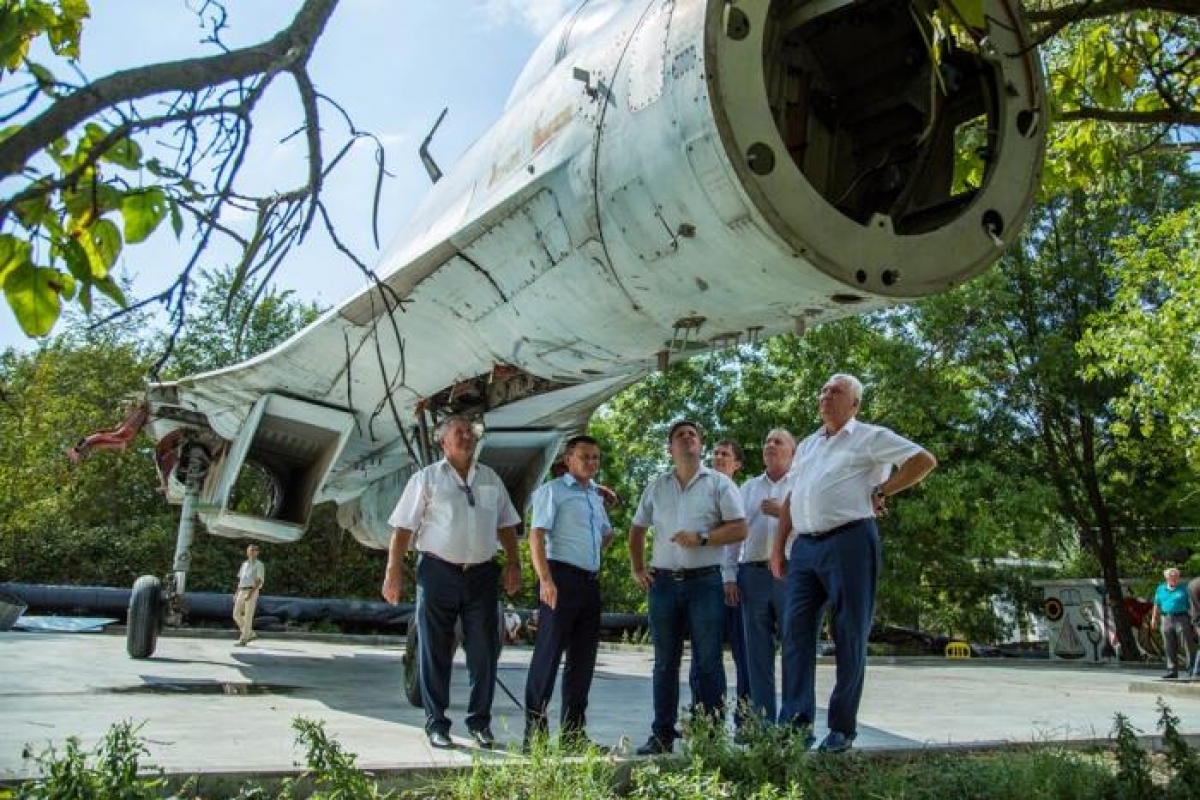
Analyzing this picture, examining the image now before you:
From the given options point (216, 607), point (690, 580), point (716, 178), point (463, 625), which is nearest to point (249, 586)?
point (216, 607)

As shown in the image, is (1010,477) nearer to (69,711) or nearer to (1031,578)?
(1031,578)

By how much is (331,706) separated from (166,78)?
5125 mm

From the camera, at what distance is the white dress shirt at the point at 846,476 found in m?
4.54

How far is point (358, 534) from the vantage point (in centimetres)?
949

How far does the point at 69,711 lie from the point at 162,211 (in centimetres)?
434

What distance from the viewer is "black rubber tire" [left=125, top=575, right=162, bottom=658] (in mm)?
8898

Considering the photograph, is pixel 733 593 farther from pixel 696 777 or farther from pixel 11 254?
pixel 11 254

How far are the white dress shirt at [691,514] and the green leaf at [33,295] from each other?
12.2 feet

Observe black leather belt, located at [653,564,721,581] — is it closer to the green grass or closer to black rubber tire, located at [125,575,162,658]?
the green grass

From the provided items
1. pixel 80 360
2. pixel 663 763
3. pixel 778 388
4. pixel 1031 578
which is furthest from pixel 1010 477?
pixel 80 360

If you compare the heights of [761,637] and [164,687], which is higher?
[761,637]

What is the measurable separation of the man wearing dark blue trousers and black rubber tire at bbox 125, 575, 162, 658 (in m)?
5.34

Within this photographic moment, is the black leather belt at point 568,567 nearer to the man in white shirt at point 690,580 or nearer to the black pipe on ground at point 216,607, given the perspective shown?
the man in white shirt at point 690,580

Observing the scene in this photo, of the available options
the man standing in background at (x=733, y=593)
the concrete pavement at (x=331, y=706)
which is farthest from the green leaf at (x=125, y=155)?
the man standing in background at (x=733, y=593)
